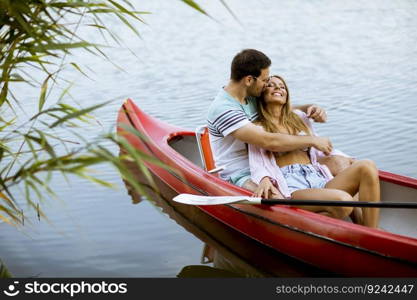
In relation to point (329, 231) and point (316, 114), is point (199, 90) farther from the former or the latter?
point (329, 231)

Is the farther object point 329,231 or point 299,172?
point 299,172

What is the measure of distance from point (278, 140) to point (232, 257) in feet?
2.86

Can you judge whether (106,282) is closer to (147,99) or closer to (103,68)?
(147,99)

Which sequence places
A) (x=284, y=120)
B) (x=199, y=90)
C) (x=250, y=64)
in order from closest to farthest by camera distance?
(x=250, y=64)
(x=284, y=120)
(x=199, y=90)

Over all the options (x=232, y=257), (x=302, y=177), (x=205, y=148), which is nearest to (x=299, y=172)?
(x=302, y=177)

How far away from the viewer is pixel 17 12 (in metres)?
2.62

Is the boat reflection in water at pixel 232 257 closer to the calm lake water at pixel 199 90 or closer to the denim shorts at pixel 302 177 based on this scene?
the calm lake water at pixel 199 90

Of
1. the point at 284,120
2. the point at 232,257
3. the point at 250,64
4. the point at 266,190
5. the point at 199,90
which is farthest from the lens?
the point at 199,90

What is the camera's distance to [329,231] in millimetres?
3635

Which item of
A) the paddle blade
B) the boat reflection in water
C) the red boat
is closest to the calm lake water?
the boat reflection in water

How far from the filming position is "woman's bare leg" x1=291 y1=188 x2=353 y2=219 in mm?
3715

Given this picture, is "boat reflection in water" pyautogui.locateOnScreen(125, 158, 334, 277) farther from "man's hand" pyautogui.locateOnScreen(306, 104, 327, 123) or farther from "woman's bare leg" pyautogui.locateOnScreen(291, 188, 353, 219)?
"man's hand" pyautogui.locateOnScreen(306, 104, 327, 123)

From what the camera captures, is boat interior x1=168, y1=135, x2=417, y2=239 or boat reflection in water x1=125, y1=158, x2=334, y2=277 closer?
boat reflection in water x1=125, y1=158, x2=334, y2=277

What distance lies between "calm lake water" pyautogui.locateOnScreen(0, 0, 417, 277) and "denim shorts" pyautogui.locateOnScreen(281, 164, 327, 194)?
0.48 metres
